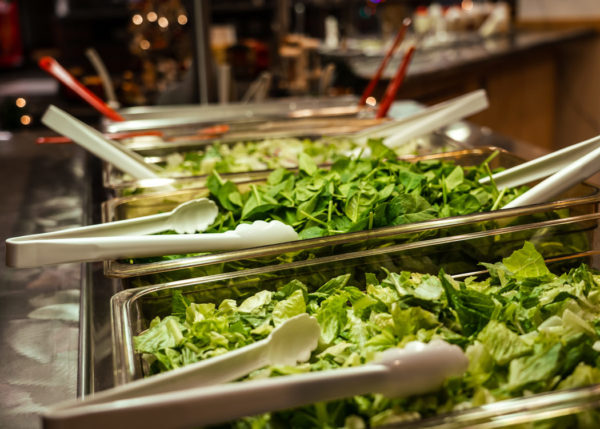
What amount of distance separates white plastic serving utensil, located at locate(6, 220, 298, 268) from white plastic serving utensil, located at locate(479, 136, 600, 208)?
1.30ft

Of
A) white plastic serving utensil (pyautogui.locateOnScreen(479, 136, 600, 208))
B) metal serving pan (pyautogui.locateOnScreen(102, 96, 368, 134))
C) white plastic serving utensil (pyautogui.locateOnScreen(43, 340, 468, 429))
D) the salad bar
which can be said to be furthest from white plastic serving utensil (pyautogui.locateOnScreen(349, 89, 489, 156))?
white plastic serving utensil (pyautogui.locateOnScreen(43, 340, 468, 429))

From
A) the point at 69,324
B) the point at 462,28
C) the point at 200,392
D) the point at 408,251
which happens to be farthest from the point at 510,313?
the point at 462,28

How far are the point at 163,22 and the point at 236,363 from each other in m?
2.44

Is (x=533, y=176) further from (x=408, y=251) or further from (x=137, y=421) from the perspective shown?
(x=137, y=421)

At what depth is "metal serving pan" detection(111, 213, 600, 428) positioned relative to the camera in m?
0.69

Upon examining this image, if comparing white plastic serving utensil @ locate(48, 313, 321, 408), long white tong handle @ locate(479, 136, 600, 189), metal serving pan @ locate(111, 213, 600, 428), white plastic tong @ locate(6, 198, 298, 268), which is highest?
long white tong handle @ locate(479, 136, 600, 189)

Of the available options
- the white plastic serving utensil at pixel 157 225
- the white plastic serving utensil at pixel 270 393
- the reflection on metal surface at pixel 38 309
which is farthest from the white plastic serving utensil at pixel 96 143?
the white plastic serving utensil at pixel 270 393

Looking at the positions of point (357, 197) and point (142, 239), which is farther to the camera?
point (357, 197)

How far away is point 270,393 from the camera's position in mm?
483

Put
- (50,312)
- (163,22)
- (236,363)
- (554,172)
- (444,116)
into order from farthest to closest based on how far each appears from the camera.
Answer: (163,22)
(444,116)
(554,172)
(50,312)
(236,363)

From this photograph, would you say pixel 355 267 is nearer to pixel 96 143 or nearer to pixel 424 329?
pixel 424 329

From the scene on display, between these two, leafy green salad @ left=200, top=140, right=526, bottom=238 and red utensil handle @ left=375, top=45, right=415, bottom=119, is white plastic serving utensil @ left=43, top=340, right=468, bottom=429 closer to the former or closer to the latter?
leafy green salad @ left=200, top=140, right=526, bottom=238

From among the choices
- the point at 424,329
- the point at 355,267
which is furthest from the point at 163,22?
the point at 424,329

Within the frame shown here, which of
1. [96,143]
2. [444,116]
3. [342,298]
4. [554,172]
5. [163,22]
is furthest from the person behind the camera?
[163,22]
